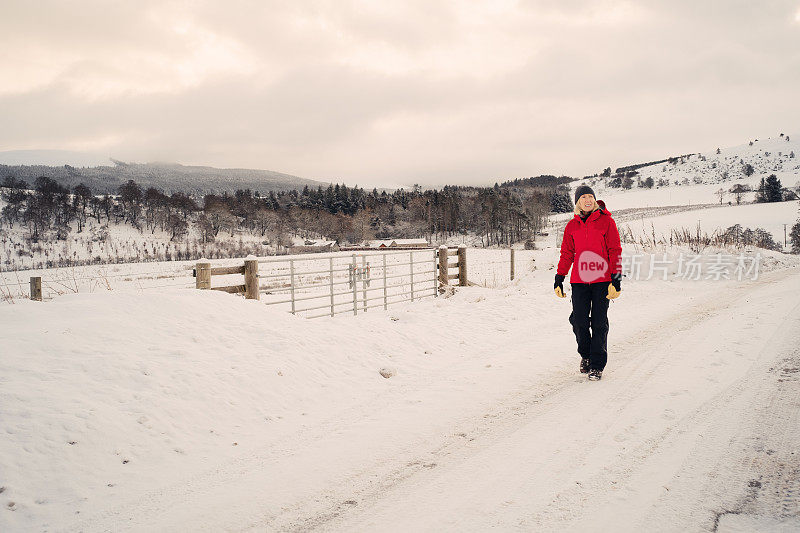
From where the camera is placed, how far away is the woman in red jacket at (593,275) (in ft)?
16.2

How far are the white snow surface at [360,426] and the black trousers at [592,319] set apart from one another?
32 centimetres

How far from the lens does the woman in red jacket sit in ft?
16.2

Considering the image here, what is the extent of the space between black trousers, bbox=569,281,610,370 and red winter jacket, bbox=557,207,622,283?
12 cm

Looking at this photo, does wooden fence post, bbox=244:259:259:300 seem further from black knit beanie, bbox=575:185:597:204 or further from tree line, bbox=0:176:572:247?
tree line, bbox=0:176:572:247

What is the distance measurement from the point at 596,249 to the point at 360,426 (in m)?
3.23

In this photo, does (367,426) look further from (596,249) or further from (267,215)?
(267,215)

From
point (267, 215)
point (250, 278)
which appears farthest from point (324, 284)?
point (267, 215)

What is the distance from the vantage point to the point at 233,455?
11.8 feet

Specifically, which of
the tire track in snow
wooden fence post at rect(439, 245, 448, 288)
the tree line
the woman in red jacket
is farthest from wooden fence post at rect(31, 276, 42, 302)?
the tree line

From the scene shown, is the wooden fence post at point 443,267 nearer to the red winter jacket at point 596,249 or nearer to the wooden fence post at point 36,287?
the red winter jacket at point 596,249

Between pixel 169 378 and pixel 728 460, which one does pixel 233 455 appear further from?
pixel 728 460

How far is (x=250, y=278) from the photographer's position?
28.2ft

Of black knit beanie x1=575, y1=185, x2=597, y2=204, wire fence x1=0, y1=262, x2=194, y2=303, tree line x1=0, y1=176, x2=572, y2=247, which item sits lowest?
wire fence x1=0, y1=262, x2=194, y2=303

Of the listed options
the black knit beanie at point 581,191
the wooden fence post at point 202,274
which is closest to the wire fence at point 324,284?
the wooden fence post at point 202,274
